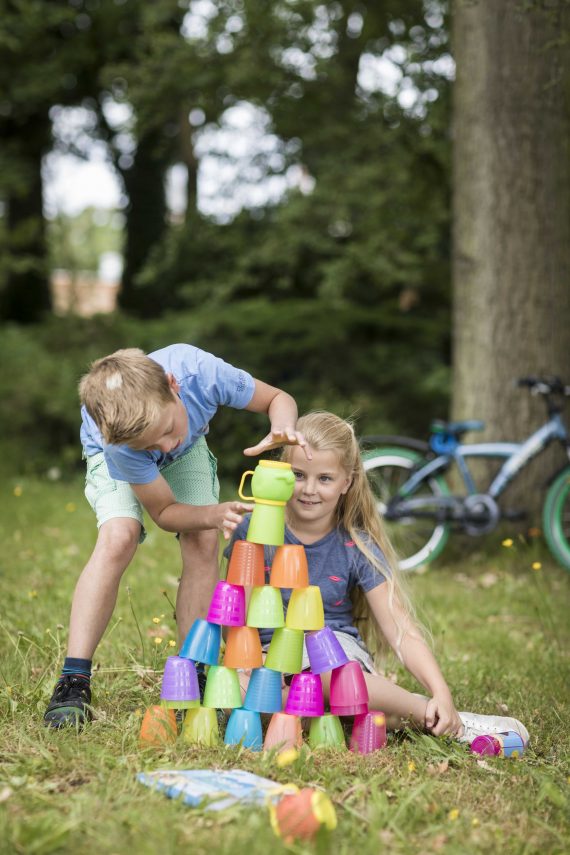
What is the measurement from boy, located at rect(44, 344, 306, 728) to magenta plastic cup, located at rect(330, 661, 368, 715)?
55 cm

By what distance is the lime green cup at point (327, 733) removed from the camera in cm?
274

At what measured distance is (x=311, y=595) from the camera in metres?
2.73

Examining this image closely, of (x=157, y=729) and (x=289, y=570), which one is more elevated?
(x=289, y=570)

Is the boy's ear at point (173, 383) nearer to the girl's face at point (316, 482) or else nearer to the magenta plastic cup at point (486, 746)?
the girl's face at point (316, 482)

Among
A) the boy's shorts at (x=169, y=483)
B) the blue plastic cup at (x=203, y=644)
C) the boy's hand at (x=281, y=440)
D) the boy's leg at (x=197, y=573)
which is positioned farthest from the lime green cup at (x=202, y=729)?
the boy's hand at (x=281, y=440)

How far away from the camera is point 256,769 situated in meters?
2.49

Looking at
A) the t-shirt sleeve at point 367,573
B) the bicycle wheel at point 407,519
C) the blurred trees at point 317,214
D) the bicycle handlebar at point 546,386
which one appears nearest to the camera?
the t-shirt sleeve at point 367,573

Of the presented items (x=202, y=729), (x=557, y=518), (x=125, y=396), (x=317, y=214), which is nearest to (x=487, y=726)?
(x=202, y=729)

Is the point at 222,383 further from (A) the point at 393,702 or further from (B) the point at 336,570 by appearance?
(A) the point at 393,702

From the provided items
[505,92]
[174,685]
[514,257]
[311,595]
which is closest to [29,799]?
[174,685]

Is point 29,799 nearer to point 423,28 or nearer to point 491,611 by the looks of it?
point 491,611

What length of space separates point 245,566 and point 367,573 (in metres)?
0.54

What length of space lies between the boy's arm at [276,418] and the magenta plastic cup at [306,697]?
2.09 ft

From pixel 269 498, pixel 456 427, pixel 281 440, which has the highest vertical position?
pixel 281 440
